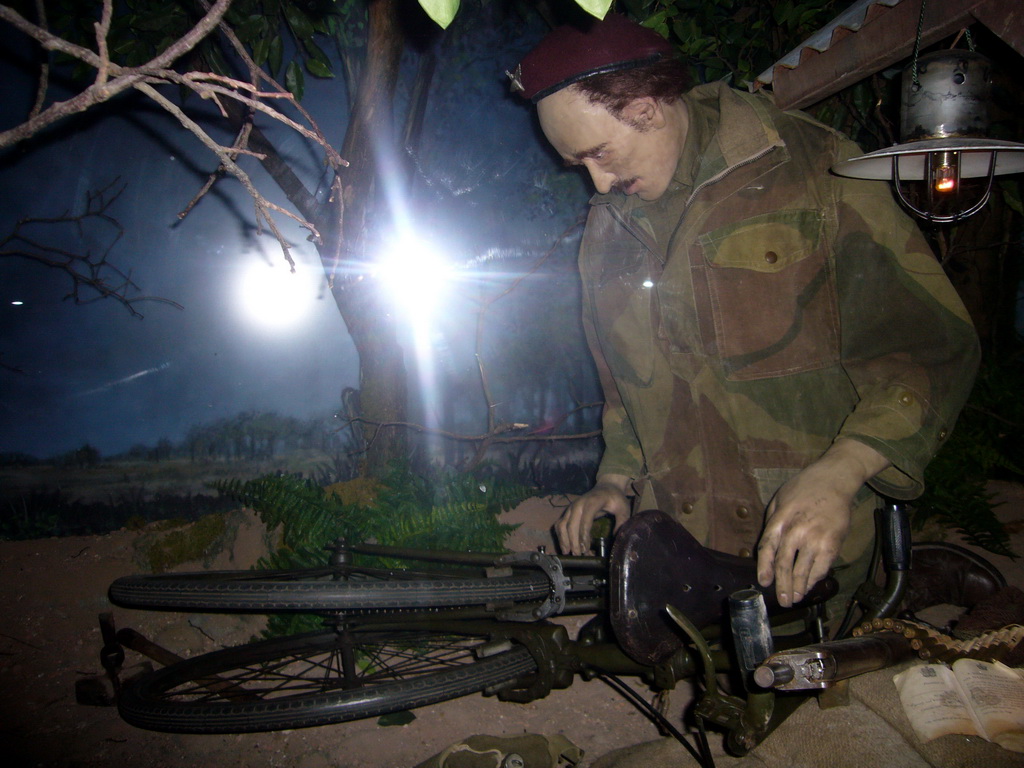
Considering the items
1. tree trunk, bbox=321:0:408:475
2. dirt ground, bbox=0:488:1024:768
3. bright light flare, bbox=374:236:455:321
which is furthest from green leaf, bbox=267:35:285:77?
dirt ground, bbox=0:488:1024:768

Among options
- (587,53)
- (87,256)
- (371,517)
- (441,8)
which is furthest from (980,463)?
(87,256)

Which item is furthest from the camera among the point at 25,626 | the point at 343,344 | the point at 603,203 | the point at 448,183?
the point at 448,183

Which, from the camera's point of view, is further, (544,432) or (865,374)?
(544,432)

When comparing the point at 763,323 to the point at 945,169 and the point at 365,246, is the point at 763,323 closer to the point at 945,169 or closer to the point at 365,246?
the point at 945,169

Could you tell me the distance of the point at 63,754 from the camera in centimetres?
272

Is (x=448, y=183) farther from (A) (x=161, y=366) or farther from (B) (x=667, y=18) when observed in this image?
(A) (x=161, y=366)

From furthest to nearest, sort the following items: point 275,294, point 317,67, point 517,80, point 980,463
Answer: point 275,294 → point 980,463 → point 317,67 → point 517,80

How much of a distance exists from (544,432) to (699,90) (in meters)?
3.61

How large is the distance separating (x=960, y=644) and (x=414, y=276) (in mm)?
4243

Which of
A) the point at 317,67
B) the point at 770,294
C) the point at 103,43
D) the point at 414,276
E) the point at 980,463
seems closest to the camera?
the point at 103,43

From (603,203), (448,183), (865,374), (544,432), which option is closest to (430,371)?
(544,432)

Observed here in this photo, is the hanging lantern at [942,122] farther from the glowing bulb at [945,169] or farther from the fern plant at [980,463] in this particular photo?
the fern plant at [980,463]

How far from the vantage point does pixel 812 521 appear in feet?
4.46

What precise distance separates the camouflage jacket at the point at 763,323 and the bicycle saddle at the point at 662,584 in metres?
0.44
